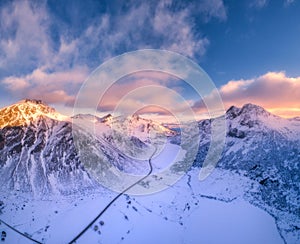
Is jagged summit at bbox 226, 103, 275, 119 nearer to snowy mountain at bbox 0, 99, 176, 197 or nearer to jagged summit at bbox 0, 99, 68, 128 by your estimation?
snowy mountain at bbox 0, 99, 176, 197

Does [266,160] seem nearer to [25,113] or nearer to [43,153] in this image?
→ [43,153]

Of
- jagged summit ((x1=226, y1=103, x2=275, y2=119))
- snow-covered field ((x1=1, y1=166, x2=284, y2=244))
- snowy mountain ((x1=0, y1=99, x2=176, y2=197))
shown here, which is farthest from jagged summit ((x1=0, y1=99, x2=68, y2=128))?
jagged summit ((x1=226, y1=103, x2=275, y2=119))

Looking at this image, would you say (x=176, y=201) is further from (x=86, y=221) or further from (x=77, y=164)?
(x=77, y=164)

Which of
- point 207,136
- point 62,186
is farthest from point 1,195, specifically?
point 207,136

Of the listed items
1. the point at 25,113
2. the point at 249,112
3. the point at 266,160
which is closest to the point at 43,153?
the point at 25,113

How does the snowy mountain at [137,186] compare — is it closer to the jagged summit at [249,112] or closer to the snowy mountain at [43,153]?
the snowy mountain at [43,153]

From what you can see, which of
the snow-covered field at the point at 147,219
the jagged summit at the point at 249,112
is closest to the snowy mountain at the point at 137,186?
the snow-covered field at the point at 147,219
